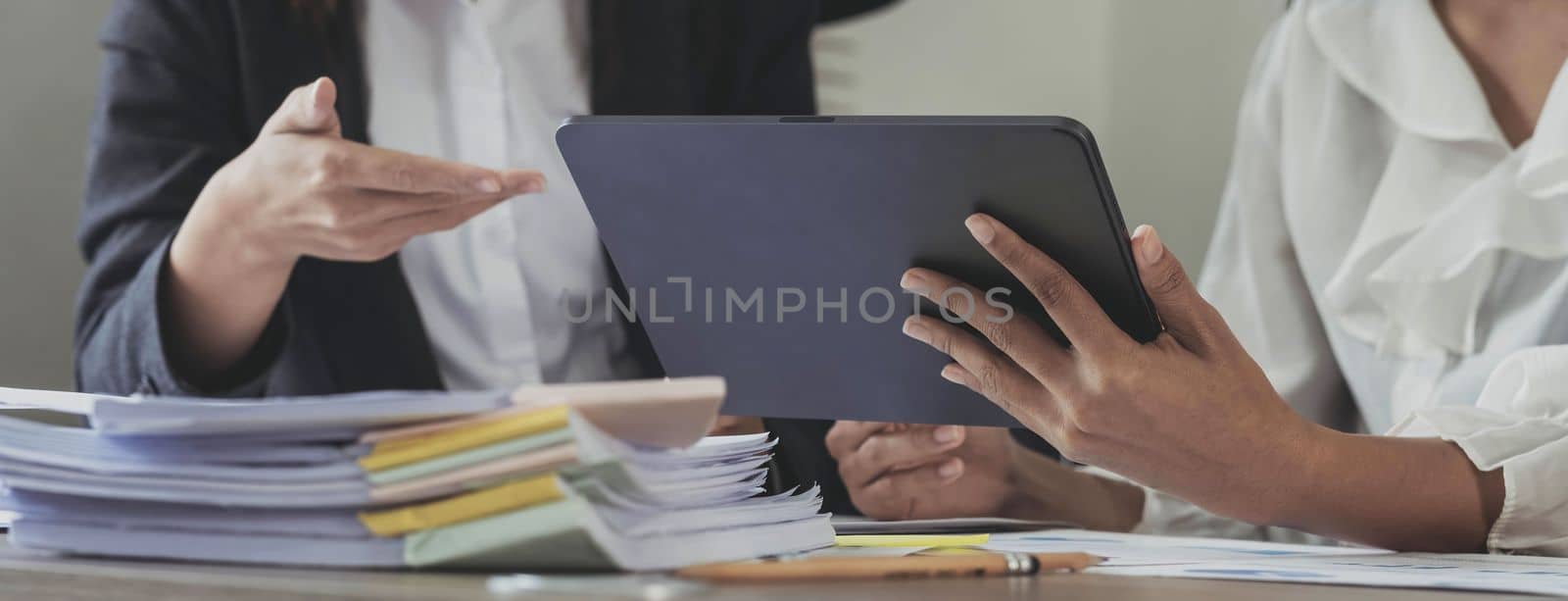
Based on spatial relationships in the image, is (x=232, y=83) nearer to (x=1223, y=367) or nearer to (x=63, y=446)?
(x=63, y=446)

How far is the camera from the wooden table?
0.39m

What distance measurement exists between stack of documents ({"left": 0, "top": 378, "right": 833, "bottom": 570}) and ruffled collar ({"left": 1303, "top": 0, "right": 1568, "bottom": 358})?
77 cm

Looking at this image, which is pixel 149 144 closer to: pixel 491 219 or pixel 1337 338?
pixel 491 219

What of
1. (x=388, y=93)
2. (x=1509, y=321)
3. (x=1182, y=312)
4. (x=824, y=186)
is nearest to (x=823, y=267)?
(x=824, y=186)

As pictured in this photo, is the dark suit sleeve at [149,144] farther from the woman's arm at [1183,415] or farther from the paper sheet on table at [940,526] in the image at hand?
the woman's arm at [1183,415]

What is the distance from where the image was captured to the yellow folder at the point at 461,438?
0.41 metres

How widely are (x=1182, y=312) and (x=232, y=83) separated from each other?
1.00 metres

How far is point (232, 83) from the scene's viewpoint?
126 cm

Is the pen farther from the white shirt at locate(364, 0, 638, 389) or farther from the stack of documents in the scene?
the white shirt at locate(364, 0, 638, 389)

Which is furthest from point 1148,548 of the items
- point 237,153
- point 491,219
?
point 237,153

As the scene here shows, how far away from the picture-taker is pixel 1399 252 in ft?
3.43

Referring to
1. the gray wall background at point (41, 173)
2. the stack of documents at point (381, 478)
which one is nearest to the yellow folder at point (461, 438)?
the stack of documents at point (381, 478)

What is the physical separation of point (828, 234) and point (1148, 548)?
0.26m
